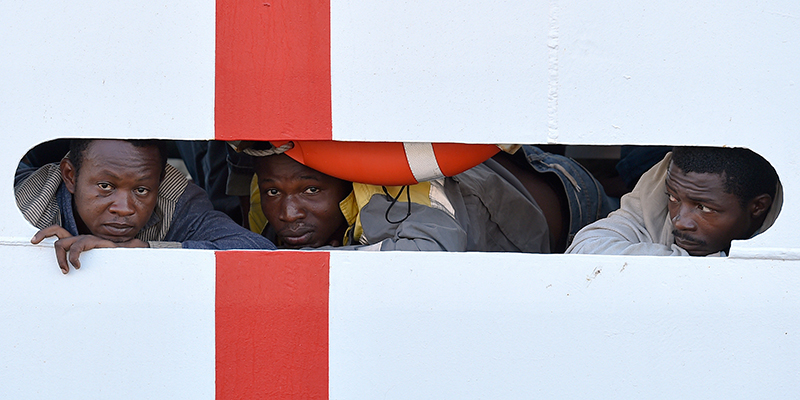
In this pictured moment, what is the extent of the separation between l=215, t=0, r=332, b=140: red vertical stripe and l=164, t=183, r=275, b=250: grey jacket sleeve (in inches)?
17.3

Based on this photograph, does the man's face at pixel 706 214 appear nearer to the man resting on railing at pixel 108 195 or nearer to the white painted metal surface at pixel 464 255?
the white painted metal surface at pixel 464 255

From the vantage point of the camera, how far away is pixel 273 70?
50.7 inches

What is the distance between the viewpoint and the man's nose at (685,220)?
1578mm

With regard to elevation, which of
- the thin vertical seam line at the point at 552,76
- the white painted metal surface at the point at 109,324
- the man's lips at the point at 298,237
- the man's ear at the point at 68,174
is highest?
the thin vertical seam line at the point at 552,76

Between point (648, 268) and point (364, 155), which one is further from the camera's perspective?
point (364, 155)

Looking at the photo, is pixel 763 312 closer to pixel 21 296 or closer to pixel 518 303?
pixel 518 303

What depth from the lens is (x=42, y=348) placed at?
52.3 inches

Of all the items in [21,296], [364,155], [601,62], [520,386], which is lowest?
[520,386]

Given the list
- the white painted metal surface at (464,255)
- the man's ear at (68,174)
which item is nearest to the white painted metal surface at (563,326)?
the white painted metal surface at (464,255)

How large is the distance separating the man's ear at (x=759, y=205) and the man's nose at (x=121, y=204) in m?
1.43

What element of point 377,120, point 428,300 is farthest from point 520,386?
point 377,120

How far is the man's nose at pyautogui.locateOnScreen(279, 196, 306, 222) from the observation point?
1.86m

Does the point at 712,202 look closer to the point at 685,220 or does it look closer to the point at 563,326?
the point at 685,220

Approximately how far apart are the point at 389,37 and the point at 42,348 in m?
0.88
